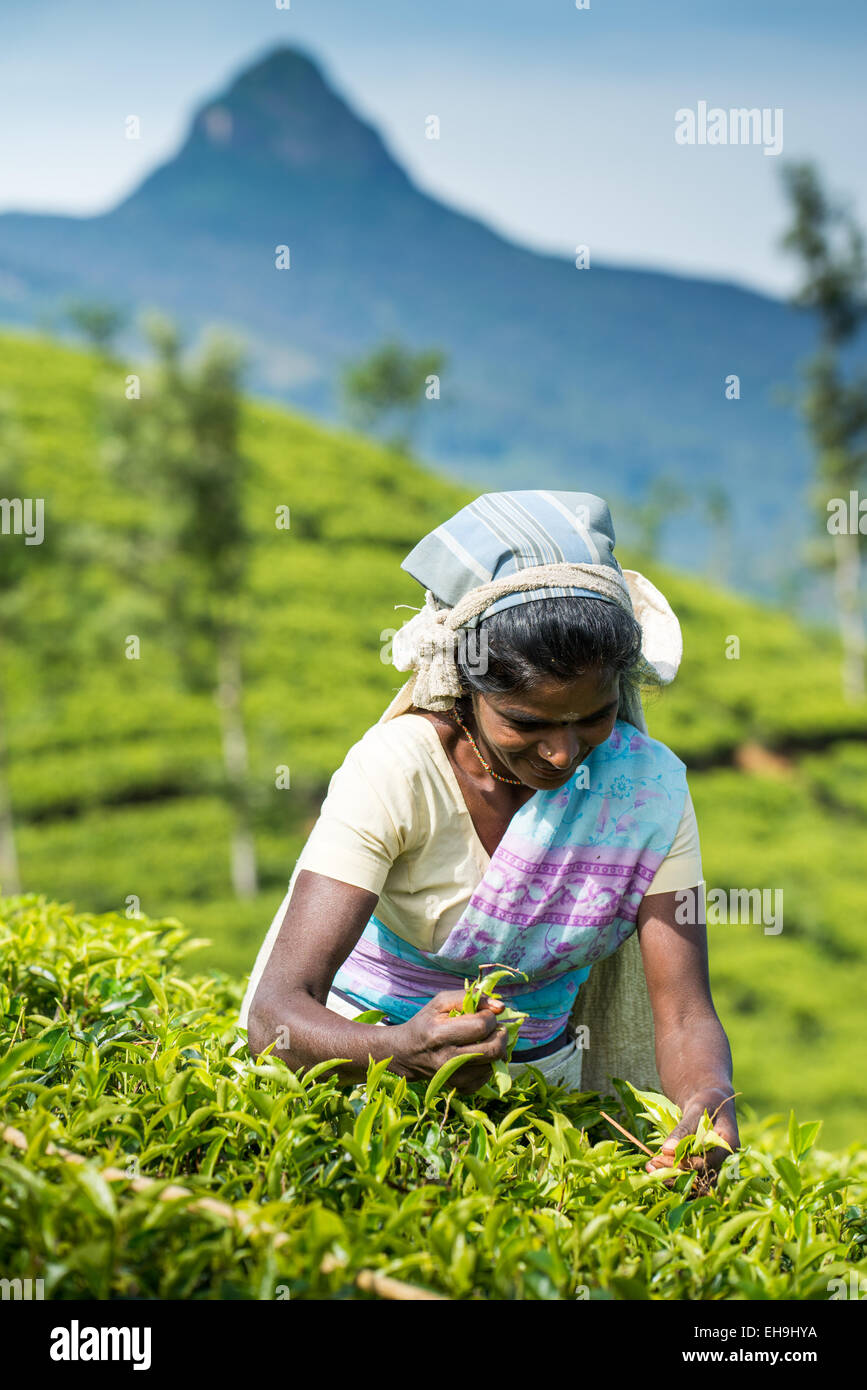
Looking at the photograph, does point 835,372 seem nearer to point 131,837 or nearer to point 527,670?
point 131,837

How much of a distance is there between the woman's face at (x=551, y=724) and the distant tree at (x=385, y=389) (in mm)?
26711

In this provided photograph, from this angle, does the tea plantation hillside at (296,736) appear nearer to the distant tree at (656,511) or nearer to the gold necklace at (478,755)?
the distant tree at (656,511)

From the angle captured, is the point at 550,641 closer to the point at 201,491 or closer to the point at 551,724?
the point at 551,724

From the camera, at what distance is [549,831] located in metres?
1.93

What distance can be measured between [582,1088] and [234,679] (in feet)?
35.4

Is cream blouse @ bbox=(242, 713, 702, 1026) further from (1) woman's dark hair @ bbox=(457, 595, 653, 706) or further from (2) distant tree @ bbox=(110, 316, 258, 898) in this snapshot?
(2) distant tree @ bbox=(110, 316, 258, 898)

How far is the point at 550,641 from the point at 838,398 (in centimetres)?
1944

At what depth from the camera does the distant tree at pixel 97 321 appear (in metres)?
23.7

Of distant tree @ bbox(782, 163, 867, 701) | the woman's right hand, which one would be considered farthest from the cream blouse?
distant tree @ bbox(782, 163, 867, 701)

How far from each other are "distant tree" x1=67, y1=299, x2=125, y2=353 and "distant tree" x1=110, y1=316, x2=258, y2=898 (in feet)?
42.0

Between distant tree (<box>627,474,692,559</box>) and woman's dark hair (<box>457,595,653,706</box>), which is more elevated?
distant tree (<box>627,474,692,559</box>)

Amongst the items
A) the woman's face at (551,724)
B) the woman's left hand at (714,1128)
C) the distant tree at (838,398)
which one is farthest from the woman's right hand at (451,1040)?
the distant tree at (838,398)

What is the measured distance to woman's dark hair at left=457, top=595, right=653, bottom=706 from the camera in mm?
1781
